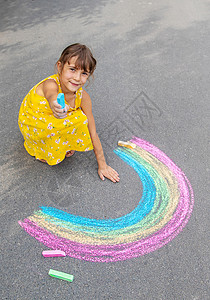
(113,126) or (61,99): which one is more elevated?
Answer: (61,99)

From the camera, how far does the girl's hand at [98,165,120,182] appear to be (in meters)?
2.45

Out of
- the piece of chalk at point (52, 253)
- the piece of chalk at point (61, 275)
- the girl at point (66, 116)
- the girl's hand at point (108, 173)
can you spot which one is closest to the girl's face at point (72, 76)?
the girl at point (66, 116)

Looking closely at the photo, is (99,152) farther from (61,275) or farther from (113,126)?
(61,275)

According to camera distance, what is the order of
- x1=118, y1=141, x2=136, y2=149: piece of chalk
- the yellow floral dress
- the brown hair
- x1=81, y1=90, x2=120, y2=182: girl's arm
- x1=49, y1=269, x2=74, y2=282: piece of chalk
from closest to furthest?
x1=49, y1=269, x2=74, y2=282: piece of chalk → the brown hair → the yellow floral dress → x1=81, y1=90, x2=120, y2=182: girl's arm → x1=118, y1=141, x2=136, y2=149: piece of chalk

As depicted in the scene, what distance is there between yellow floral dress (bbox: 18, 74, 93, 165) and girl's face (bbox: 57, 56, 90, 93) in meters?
0.12

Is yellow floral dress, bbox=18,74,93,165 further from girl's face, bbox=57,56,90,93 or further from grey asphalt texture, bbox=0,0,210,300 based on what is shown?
grey asphalt texture, bbox=0,0,210,300

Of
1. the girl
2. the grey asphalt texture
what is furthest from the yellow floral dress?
the grey asphalt texture

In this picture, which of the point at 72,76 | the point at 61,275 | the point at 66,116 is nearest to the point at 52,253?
the point at 61,275

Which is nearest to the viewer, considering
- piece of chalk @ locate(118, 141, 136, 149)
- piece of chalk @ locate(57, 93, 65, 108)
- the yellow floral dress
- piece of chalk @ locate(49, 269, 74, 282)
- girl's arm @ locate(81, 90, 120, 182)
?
piece of chalk @ locate(57, 93, 65, 108)

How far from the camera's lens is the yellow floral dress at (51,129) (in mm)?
2135

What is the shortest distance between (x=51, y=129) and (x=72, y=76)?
43cm

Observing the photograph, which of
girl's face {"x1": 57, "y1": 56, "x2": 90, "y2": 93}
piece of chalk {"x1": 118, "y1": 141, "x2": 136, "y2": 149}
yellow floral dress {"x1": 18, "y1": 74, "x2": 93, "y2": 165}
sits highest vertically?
girl's face {"x1": 57, "y1": 56, "x2": 90, "y2": 93}

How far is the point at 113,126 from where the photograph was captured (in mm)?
3000

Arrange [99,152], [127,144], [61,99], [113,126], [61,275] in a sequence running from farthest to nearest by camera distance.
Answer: [113,126], [127,144], [99,152], [61,275], [61,99]
